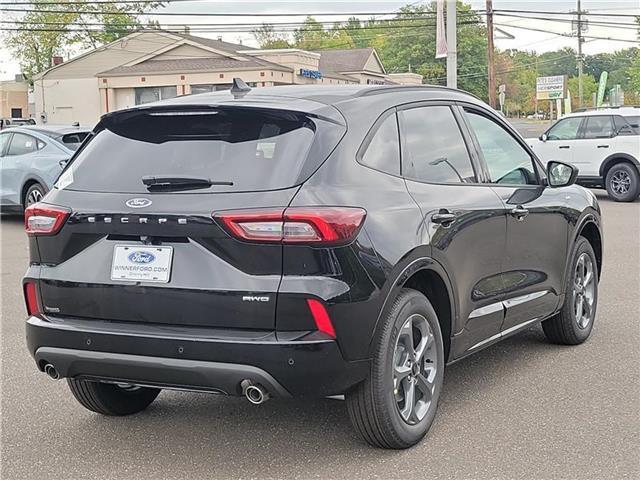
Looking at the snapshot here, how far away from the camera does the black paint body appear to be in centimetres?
393

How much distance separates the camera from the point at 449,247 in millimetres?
4773

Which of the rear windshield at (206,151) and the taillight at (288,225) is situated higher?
the rear windshield at (206,151)

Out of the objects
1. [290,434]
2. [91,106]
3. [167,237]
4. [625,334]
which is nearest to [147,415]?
[290,434]

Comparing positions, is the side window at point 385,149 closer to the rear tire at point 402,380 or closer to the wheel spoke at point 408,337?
the rear tire at point 402,380

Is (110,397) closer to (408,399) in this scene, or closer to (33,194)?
(408,399)

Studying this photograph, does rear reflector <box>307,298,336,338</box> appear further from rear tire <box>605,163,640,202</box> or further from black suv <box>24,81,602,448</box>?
rear tire <box>605,163,640,202</box>

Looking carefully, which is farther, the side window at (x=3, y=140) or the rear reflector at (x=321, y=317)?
the side window at (x=3, y=140)

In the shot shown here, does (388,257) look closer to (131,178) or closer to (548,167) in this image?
(131,178)

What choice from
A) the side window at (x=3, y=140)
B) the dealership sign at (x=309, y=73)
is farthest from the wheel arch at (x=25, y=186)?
the dealership sign at (x=309, y=73)

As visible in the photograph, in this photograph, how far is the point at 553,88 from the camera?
59.9 meters

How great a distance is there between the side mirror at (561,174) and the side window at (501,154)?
7.7 inches

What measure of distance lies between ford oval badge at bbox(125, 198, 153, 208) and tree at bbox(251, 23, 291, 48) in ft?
300

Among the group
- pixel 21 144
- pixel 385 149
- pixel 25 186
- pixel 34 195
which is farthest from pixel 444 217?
pixel 21 144

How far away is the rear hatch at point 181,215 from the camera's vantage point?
13.1 ft
